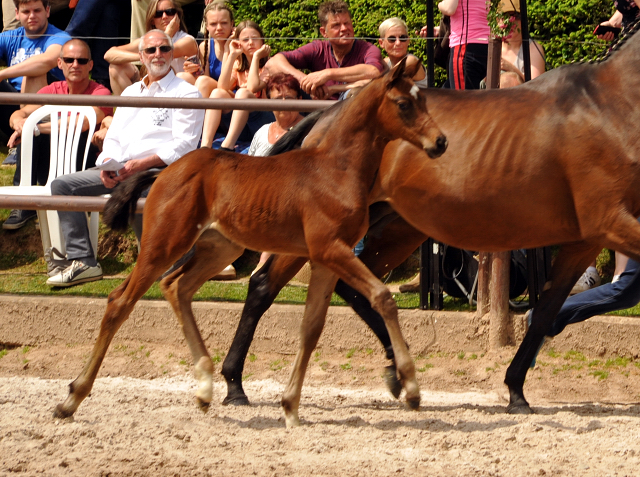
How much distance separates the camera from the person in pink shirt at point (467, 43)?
623cm

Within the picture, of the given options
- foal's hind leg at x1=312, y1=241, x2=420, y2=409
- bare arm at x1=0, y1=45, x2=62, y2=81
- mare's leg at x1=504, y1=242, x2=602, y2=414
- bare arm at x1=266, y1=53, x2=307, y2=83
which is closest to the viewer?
foal's hind leg at x1=312, y1=241, x2=420, y2=409

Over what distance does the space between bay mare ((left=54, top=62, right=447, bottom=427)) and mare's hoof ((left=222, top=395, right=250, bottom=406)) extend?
608mm

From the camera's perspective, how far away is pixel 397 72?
12.6 feet

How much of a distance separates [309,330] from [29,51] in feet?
18.6

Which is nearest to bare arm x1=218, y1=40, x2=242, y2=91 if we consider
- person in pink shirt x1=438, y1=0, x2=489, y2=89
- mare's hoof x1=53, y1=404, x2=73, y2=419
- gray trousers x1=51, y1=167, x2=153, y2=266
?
gray trousers x1=51, y1=167, x2=153, y2=266

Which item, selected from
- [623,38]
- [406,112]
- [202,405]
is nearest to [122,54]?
[202,405]

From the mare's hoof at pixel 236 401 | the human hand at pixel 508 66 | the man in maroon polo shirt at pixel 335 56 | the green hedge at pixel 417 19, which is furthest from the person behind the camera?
the green hedge at pixel 417 19

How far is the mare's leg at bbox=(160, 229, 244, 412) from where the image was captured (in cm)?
424

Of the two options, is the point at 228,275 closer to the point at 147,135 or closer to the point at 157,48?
the point at 147,135

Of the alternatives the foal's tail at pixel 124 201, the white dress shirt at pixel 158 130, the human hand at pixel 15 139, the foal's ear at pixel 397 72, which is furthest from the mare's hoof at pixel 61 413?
the human hand at pixel 15 139

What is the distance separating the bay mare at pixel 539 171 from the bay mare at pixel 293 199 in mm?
446

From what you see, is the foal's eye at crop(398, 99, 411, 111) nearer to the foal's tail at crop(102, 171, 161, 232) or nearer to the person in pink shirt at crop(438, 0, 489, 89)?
the foal's tail at crop(102, 171, 161, 232)

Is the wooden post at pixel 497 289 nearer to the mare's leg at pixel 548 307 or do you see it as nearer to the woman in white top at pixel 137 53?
the mare's leg at pixel 548 307

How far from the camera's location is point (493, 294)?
5.64 meters
